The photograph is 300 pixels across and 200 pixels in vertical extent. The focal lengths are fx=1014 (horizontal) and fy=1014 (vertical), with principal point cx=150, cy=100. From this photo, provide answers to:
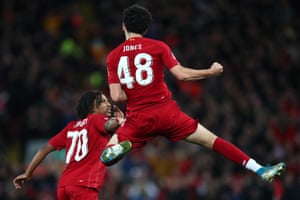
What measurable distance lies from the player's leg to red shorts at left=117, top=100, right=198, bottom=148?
0.32 feet

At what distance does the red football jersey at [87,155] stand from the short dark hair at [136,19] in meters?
1.02

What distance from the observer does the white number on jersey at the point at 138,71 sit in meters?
10.7

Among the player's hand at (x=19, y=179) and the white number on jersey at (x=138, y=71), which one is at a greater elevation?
the white number on jersey at (x=138, y=71)

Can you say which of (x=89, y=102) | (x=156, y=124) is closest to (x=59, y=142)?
(x=89, y=102)

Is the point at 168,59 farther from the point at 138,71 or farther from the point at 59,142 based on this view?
the point at 59,142

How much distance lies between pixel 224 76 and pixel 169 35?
1.87 meters

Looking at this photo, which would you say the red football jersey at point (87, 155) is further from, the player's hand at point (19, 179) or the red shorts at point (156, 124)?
the player's hand at point (19, 179)

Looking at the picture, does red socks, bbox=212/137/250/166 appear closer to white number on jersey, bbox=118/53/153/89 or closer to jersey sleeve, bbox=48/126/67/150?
white number on jersey, bbox=118/53/153/89

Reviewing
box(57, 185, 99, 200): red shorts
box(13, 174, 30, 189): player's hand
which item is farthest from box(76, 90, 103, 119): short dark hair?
box(13, 174, 30, 189): player's hand

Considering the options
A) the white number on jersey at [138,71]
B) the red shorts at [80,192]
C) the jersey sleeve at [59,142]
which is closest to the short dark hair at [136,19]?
the white number on jersey at [138,71]

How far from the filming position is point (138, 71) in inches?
424

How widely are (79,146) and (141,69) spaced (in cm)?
108

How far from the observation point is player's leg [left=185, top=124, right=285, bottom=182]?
10.7m

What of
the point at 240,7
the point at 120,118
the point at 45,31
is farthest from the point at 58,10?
the point at 120,118
